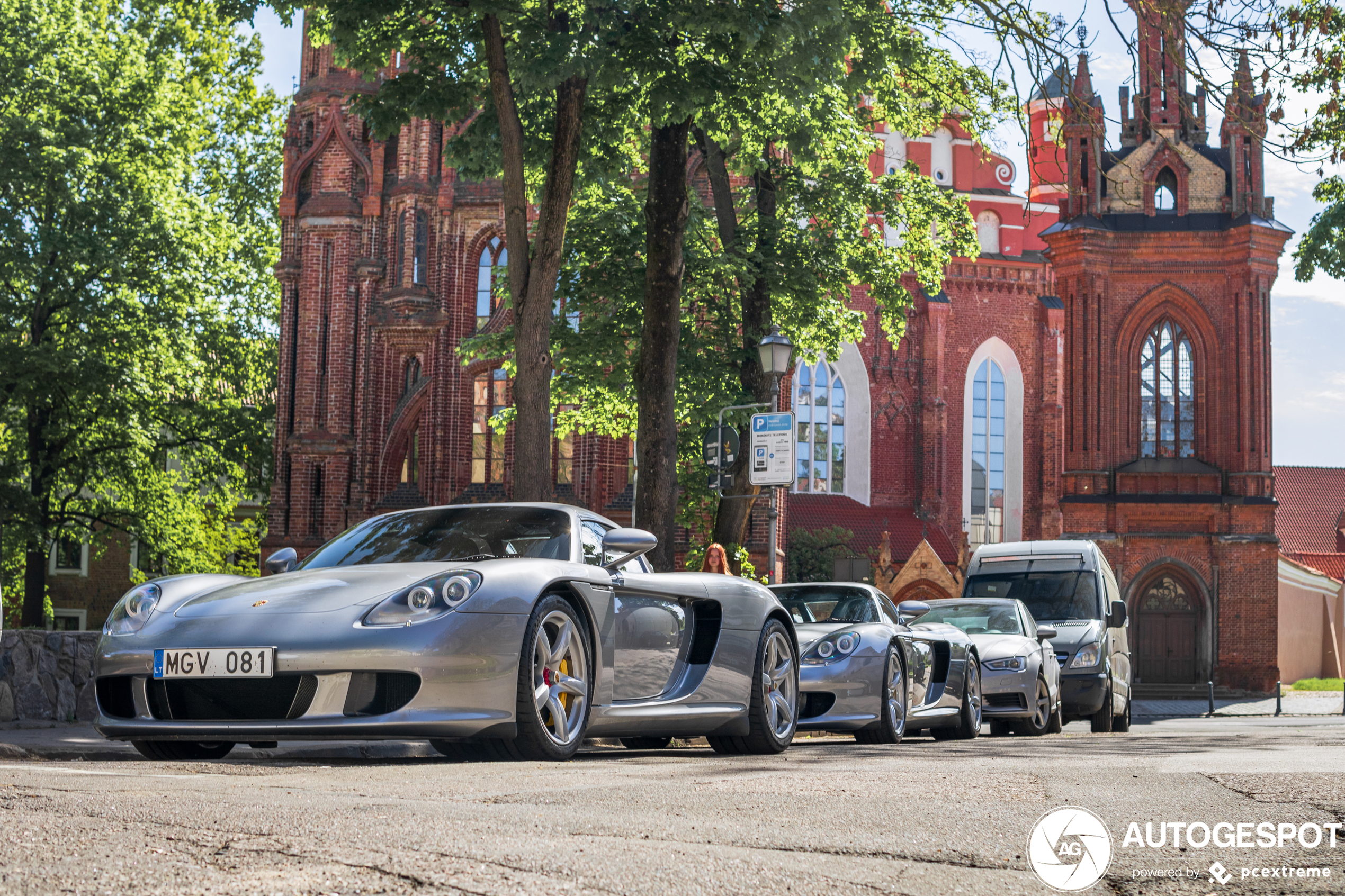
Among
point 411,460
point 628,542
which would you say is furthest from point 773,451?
point 411,460

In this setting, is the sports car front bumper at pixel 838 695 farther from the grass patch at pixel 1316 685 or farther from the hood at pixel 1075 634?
the grass patch at pixel 1316 685

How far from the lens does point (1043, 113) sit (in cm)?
6197

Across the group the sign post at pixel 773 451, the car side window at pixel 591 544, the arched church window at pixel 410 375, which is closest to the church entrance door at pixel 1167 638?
the arched church window at pixel 410 375

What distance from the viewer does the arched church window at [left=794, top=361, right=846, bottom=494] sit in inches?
2106

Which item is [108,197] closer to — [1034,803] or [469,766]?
[469,766]

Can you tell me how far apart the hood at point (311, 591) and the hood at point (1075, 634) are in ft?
40.6

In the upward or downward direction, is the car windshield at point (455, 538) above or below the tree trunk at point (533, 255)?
below

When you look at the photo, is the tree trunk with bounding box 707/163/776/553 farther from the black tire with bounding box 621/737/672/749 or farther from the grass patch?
the grass patch

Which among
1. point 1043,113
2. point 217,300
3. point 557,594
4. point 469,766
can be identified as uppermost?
point 1043,113

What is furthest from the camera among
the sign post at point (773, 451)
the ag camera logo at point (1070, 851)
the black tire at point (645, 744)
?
the sign post at point (773, 451)

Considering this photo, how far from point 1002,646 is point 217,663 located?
10240mm

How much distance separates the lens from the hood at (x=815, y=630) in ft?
36.3

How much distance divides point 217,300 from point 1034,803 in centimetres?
3139

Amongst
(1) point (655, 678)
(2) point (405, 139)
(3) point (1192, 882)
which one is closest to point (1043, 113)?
(2) point (405, 139)
